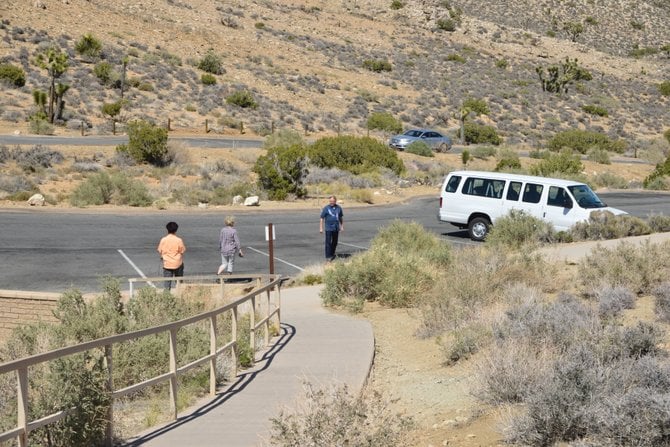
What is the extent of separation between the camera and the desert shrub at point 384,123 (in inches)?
2493

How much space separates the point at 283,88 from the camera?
71625 mm

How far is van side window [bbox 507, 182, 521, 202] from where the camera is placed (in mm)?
25438

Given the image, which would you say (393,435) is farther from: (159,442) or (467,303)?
(467,303)

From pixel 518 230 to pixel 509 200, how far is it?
2.55 meters

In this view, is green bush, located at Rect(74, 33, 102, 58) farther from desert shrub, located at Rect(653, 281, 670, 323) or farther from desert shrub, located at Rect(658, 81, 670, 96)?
desert shrub, located at Rect(658, 81, 670, 96)

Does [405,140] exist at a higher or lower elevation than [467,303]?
higher

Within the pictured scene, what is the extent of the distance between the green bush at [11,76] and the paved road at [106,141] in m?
10.5

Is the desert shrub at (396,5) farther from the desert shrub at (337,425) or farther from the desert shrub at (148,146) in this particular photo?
the desert shrub at (337,425)

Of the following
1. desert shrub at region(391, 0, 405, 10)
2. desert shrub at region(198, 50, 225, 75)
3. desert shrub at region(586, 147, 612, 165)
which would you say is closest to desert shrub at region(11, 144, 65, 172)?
desert shrub at region(198, 50, 225, 75)

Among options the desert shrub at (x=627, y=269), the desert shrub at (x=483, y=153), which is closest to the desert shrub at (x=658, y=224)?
the desert shrub at (x=627, y=269)

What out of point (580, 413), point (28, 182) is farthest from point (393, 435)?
point (28, 182)

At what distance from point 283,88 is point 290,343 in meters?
59.3

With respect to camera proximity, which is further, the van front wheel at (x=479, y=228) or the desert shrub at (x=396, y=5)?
the desert shrub at (x=396, y=5)

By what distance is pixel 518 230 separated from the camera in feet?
75.7
